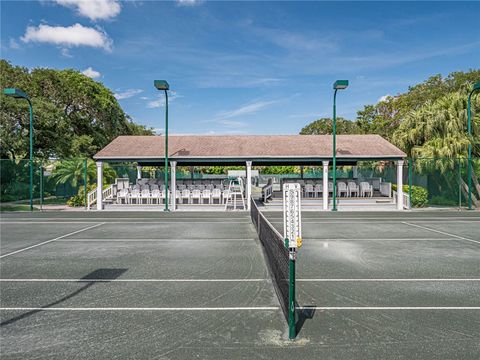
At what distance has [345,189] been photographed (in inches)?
979

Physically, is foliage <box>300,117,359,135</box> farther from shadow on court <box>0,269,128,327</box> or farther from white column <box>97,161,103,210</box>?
shadow on court <box>0,269,128,327</box>

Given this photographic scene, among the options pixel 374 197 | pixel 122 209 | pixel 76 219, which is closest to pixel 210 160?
pixel 122 209

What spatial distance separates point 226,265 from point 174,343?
4099mm

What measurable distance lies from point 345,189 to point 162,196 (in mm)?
12873

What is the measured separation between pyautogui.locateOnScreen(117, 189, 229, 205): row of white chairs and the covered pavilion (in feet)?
3.98

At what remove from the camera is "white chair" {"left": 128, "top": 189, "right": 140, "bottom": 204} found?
23766 millimetres

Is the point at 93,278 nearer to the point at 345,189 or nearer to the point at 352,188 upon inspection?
the point at 345,189

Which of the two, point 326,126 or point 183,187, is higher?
point 326,126

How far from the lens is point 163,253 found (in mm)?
10180

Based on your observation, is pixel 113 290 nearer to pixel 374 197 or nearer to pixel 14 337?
pixel 14 337

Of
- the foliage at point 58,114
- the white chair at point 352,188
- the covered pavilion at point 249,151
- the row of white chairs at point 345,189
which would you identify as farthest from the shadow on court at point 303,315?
the foliage at point 58,114

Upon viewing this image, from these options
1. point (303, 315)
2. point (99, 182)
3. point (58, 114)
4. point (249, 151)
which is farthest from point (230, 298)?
point (58, 114)

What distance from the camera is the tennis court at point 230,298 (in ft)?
15.2

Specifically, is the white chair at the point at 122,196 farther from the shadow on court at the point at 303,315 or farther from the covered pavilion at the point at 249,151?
the shadow on court at the point at 303,315
